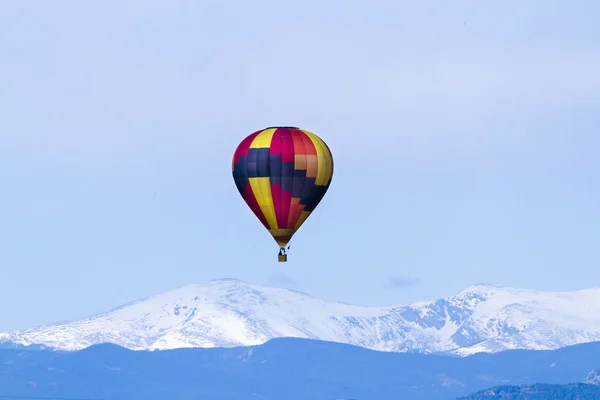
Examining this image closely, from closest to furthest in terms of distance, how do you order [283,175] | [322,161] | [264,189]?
[283,175], [264,189], [322,161]

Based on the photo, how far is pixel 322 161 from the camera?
164 m

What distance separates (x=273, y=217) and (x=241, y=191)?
694cm

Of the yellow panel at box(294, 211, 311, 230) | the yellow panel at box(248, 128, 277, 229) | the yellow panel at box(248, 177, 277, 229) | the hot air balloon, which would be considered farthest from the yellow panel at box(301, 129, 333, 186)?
the yellow panel at box(248, 177, 277, 229)

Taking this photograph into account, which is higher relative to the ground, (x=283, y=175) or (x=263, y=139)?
(x=263, y=139)

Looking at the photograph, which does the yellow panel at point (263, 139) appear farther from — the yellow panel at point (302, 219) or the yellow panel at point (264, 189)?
the yellow panel at point (302, 219)

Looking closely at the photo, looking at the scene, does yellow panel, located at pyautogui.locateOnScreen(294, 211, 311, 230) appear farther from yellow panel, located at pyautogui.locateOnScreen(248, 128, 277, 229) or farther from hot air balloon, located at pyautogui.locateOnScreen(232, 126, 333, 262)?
yellow panel, located at pyautogui.locateOnScreen(248, 128, 277, 229)

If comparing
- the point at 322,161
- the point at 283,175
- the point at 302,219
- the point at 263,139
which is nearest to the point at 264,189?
the point at 283,175

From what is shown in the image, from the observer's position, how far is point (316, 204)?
165 metres

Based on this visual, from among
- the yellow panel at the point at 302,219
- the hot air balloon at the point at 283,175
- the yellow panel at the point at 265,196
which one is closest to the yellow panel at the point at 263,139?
the hot air balloon at the point at 283,175

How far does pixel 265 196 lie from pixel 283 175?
10.3 feet

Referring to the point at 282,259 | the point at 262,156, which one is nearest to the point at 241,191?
the point at 262,156

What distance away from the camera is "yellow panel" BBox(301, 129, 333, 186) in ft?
538

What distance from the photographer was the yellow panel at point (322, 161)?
163875 mm

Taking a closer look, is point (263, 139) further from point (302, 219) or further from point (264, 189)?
point (302, 219)
